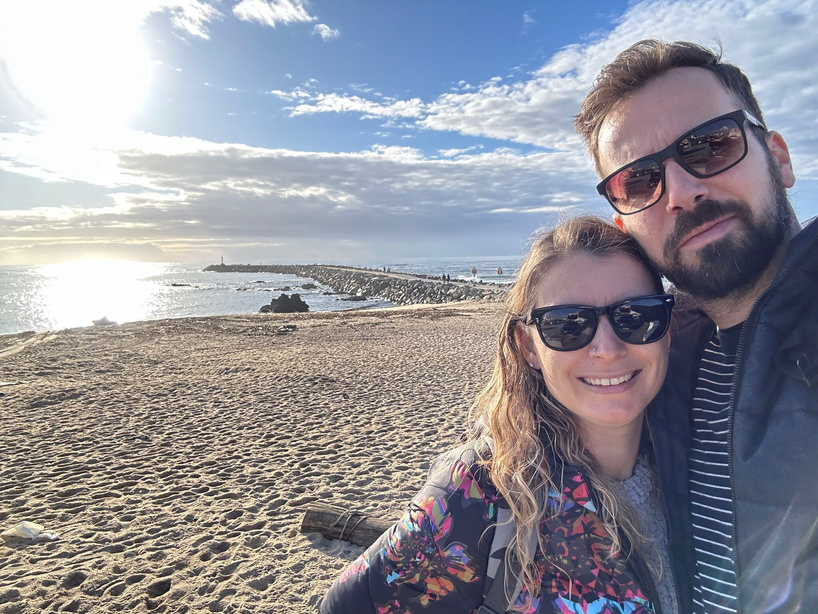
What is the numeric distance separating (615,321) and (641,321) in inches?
3.1

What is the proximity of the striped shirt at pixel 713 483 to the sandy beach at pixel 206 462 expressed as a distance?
2.59 feet

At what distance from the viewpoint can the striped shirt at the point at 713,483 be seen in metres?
1.31

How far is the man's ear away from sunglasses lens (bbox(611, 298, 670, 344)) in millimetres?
558

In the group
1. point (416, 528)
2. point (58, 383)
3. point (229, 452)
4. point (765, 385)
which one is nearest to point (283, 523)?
point (229, 452)

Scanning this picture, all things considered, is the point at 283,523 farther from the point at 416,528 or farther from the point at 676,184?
the point at 676,184

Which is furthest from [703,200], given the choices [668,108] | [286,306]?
[286,306]

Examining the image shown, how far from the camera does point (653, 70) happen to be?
1580 mm

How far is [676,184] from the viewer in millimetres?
1467

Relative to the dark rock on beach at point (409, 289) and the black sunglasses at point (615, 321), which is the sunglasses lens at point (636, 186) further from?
the dark rock on beach at point (409, 289)

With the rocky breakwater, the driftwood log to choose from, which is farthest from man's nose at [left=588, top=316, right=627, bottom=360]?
the rocky breakwater

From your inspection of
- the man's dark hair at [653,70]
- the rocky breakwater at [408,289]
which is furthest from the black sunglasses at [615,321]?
the rocky breakwater at [408,289]

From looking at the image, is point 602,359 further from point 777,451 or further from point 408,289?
point 408,289

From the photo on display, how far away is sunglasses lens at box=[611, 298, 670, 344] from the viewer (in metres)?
1.52

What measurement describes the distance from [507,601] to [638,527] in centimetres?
47
